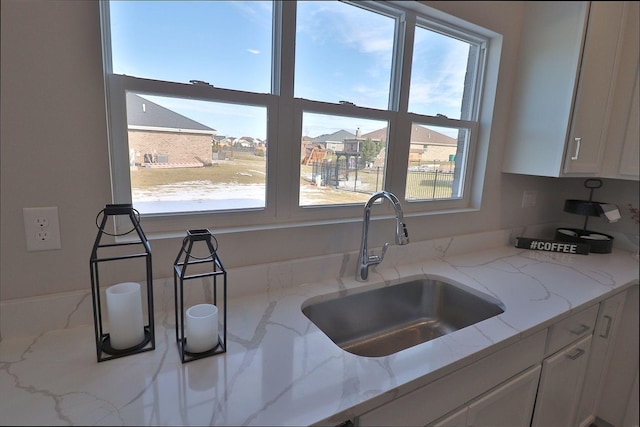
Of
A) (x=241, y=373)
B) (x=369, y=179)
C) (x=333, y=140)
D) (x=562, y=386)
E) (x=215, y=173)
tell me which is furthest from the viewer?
(x=369, y=179)

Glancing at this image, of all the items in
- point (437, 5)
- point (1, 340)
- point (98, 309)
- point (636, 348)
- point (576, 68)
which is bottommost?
point (636, 348)

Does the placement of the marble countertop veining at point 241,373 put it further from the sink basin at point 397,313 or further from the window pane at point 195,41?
the window pane at point 195,41

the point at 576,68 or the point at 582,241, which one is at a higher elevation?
the point at 576,68

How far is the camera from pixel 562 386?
1.31 metres

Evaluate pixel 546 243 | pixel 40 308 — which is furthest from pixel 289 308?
pixel 546 243

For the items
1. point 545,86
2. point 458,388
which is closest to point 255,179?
point 458,388

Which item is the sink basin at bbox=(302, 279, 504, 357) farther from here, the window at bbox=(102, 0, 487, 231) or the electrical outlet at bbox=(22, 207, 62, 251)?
the electrical outlet at bbox=(22, 207, 62, 251)

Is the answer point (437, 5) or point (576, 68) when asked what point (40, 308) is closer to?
point (437, 5)

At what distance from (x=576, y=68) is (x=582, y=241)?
3.11 ft

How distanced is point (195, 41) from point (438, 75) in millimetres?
1151

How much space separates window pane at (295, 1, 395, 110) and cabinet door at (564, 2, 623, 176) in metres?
0.94

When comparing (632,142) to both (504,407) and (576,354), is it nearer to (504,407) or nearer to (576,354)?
(576,354)

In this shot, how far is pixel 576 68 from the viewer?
5.22 ft

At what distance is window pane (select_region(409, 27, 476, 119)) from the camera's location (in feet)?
5.23
